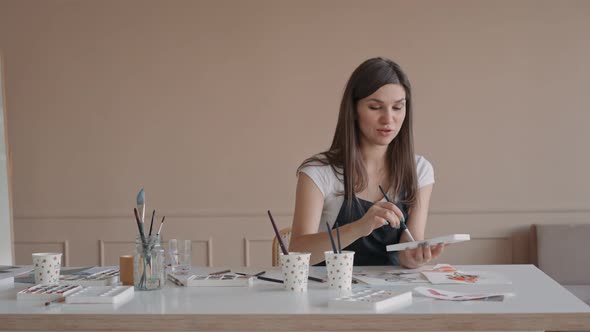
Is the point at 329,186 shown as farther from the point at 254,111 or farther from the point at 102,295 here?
the point at 254,111

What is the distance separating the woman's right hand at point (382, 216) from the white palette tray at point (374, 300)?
348mm

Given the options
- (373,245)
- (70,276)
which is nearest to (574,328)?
(373,245)

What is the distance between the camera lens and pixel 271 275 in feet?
6.72

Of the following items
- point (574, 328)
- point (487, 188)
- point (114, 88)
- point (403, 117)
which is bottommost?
point (574, 328)

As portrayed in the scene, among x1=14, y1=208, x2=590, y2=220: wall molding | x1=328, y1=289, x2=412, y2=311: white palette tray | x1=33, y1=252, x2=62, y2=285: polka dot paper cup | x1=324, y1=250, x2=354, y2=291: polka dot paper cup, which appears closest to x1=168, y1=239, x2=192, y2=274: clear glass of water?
x1=33, y1=252, x2=62, y2=285: polka dot paper cup

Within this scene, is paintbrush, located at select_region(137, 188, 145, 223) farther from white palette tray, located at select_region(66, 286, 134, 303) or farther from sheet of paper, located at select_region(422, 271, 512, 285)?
sheet of paper, located at select_region(422, 271, 512, 285)

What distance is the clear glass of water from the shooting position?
211 centimetres

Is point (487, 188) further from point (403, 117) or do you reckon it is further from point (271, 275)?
point (271, 275)

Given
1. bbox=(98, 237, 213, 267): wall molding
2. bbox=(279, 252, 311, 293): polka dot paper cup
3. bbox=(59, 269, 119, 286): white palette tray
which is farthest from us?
bbox=(98, 237, 213, 267): wall molding

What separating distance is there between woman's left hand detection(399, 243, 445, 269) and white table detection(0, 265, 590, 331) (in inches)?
15.4

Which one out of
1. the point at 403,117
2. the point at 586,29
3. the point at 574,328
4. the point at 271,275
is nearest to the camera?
the point at 574,328

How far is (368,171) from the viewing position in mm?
2455

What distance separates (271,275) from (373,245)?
52cm

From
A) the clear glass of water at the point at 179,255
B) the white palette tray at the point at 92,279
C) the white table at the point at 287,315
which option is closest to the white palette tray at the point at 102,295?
the white table at the point at 287,315
